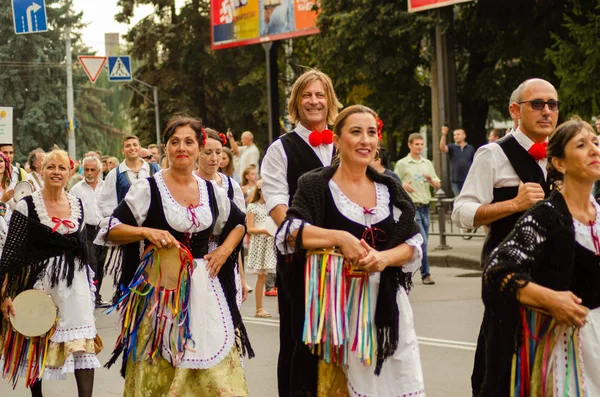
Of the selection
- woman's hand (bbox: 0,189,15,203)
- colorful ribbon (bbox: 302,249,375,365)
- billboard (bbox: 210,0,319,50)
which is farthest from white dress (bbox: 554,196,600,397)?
billboard (bbox: 210,0,319,50)

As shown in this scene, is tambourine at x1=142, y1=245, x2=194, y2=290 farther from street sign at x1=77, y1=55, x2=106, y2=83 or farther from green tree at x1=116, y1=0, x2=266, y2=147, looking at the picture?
green tree at x1=116, y1=0, x2=266, y2=147

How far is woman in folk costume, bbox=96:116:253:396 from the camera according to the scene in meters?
6.39

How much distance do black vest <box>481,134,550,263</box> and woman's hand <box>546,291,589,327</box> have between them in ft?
5.24

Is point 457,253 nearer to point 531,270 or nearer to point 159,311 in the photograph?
point 159,311

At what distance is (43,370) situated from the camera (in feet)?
26.2

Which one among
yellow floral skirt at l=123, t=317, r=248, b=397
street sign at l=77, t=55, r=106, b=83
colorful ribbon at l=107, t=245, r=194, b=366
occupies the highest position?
street sign at l=77, t=55, r=106, b=83

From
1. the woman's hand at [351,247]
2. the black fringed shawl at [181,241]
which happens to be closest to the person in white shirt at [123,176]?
the black fringed shawl at [181,241]

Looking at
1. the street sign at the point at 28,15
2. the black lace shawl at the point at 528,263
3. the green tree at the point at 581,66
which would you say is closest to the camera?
the black lace shawl at the point at 528,263

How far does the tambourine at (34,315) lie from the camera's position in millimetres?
7926

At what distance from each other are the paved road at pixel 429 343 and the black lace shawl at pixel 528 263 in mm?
3368

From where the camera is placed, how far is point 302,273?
5.45 m

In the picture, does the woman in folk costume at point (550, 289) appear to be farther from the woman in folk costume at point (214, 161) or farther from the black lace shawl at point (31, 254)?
the woman in folk costume at point (214, 161)

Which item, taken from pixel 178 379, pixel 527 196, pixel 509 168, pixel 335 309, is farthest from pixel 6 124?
pixel 335 309

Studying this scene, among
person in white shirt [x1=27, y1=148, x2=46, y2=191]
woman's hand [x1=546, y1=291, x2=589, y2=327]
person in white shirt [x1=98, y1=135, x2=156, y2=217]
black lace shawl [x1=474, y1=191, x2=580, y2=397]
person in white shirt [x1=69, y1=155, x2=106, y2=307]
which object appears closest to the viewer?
woman's hand [x1=546, y1=291, x2=589, y2=327]
